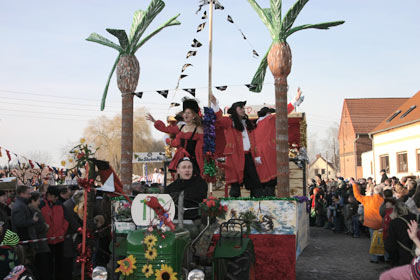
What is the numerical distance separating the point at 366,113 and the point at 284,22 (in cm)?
4530

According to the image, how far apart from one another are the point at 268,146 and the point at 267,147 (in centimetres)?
3

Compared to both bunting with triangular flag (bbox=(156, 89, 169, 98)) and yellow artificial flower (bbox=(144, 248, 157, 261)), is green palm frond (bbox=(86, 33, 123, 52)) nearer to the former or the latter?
bunting with triangular flag (bbox=(156, 89, 169, 98))

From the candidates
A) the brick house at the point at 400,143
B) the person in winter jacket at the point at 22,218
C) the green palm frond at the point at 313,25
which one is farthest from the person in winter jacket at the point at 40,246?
the brick house at the point at 400,143

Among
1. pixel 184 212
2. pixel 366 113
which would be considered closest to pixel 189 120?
pixel 184 212

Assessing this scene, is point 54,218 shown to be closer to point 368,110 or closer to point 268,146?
point 268,146

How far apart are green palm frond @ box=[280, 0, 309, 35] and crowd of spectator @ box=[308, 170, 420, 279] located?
4.24 m

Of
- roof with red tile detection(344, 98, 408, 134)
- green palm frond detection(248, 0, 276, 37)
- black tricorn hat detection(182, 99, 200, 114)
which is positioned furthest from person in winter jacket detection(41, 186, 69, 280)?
roof with red tile detection(344, 98, 408, 134)

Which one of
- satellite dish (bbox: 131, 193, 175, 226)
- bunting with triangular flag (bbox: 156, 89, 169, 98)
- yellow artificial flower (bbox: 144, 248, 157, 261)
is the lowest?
yellow artificial flower (bbox: 144, 248, 157, 261)

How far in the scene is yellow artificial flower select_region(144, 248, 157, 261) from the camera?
197 inches

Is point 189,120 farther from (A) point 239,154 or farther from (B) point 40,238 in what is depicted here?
(B) point 40,238

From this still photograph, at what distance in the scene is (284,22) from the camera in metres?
11.3

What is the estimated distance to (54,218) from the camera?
8398 millimetres

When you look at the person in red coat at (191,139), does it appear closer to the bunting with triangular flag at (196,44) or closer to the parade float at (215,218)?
the parade float at (215,218)

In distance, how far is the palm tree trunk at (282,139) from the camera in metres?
10.6
